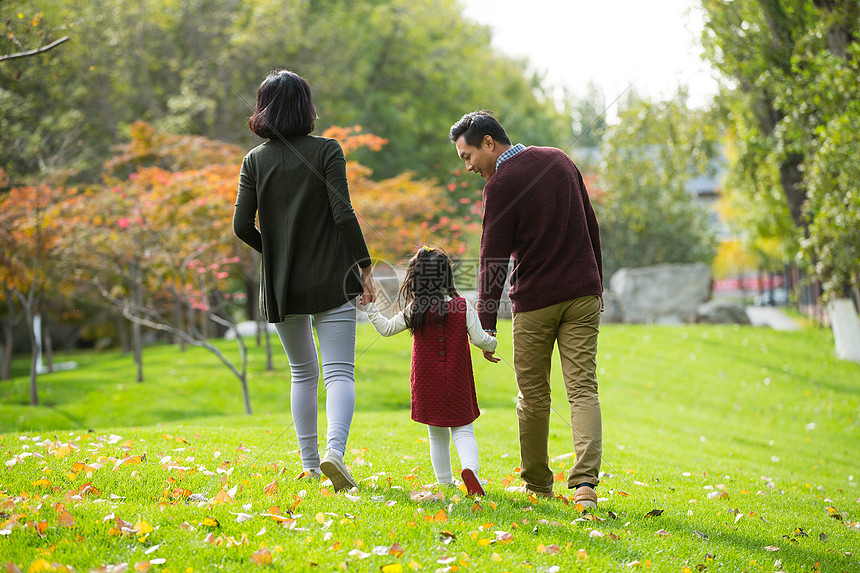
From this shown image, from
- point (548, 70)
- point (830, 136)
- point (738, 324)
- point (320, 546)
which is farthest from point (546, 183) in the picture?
point (548, 70)

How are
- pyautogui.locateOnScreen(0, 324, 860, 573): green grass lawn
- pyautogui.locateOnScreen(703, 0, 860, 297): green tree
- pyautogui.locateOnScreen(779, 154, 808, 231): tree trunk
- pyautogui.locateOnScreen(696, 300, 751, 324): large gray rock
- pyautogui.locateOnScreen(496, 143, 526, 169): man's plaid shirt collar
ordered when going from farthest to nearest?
pyautogui.locateOnScreen(696, 300, 751, 324): large gray rock < pyautogui.locateOnScreen(779, 154, 808, 231): tree trunk < pyautogui.locateOnScreen(703, 0, 860, 297): green tree < pyautogui.locateOnScreen(496, 143, 526, 169): man's plaid shirt collar < pyautogui.locateOnScreen(0, 324, 860, 573): green grass lawn

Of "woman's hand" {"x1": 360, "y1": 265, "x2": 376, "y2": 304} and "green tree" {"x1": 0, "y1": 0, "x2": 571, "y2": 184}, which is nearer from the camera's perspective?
"woman's hand" {"x1": 360, "y1": 265, "x2": 376, "y2": 304}

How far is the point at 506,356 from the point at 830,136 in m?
5.97

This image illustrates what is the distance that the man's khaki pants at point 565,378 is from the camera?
3.19 metres

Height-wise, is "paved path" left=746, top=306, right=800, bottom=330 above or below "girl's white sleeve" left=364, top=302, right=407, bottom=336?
below

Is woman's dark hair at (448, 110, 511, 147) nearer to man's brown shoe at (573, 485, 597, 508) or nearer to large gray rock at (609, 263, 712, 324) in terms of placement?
man's brown shoe at (573, 485, 597, 508)

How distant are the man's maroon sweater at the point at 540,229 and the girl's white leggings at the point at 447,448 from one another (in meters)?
0.66

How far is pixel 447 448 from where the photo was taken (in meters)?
3.46

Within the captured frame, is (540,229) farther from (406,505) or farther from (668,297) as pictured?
(668,297)

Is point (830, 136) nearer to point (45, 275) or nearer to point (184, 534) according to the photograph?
point (184, 534)

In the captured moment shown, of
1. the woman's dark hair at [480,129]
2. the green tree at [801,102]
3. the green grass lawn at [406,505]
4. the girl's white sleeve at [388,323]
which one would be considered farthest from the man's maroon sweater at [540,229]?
the green tree at [801,102]

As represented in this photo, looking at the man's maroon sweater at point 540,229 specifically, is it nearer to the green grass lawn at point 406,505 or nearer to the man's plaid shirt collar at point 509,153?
the man's plaid shirt collar at point 509,153

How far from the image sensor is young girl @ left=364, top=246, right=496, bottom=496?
10.9 feet

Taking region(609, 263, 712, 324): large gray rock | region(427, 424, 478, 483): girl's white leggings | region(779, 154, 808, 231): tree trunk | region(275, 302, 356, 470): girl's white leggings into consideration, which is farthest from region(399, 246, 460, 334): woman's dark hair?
region(609, 263, 712, 324): large gray rock
